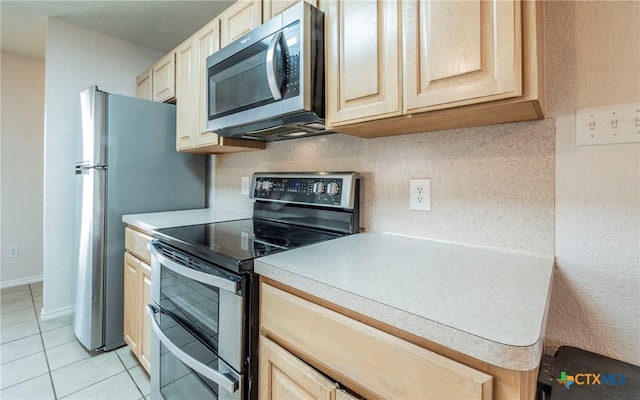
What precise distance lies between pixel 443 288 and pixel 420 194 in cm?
58

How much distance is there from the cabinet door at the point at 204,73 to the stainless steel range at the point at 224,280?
0.51 metres

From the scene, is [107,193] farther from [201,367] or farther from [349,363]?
[349,363]

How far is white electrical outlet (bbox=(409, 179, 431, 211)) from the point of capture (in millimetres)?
1167

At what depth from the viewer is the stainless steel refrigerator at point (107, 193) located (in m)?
1.84

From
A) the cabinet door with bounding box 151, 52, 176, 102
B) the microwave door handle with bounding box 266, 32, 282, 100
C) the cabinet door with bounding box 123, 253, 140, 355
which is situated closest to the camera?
the microwave door handle with bounding box 266, 32, 282, 100

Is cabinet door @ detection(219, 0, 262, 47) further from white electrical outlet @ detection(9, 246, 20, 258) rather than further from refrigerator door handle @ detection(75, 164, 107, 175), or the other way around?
white electrical outlet @ detection(9, 246, 20, 258)

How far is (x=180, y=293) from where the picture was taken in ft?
3.99

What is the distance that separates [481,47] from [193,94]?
1.70 meters

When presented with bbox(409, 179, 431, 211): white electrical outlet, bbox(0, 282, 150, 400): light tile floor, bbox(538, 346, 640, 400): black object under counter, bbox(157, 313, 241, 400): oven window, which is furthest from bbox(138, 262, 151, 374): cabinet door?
bbox(538, 346, 640, 400): black object under counter

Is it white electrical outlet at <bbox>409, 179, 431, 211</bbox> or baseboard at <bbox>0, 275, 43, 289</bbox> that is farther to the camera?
baseboard at <bbox>0, 275, 43, 289</bbox>

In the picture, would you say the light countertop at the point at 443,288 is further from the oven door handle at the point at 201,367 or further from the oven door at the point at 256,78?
the oven door at the point at 256,78

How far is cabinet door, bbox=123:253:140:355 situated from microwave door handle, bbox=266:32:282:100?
4.16 ft

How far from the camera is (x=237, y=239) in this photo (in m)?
1.20

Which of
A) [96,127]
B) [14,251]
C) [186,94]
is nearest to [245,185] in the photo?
[186,94]
